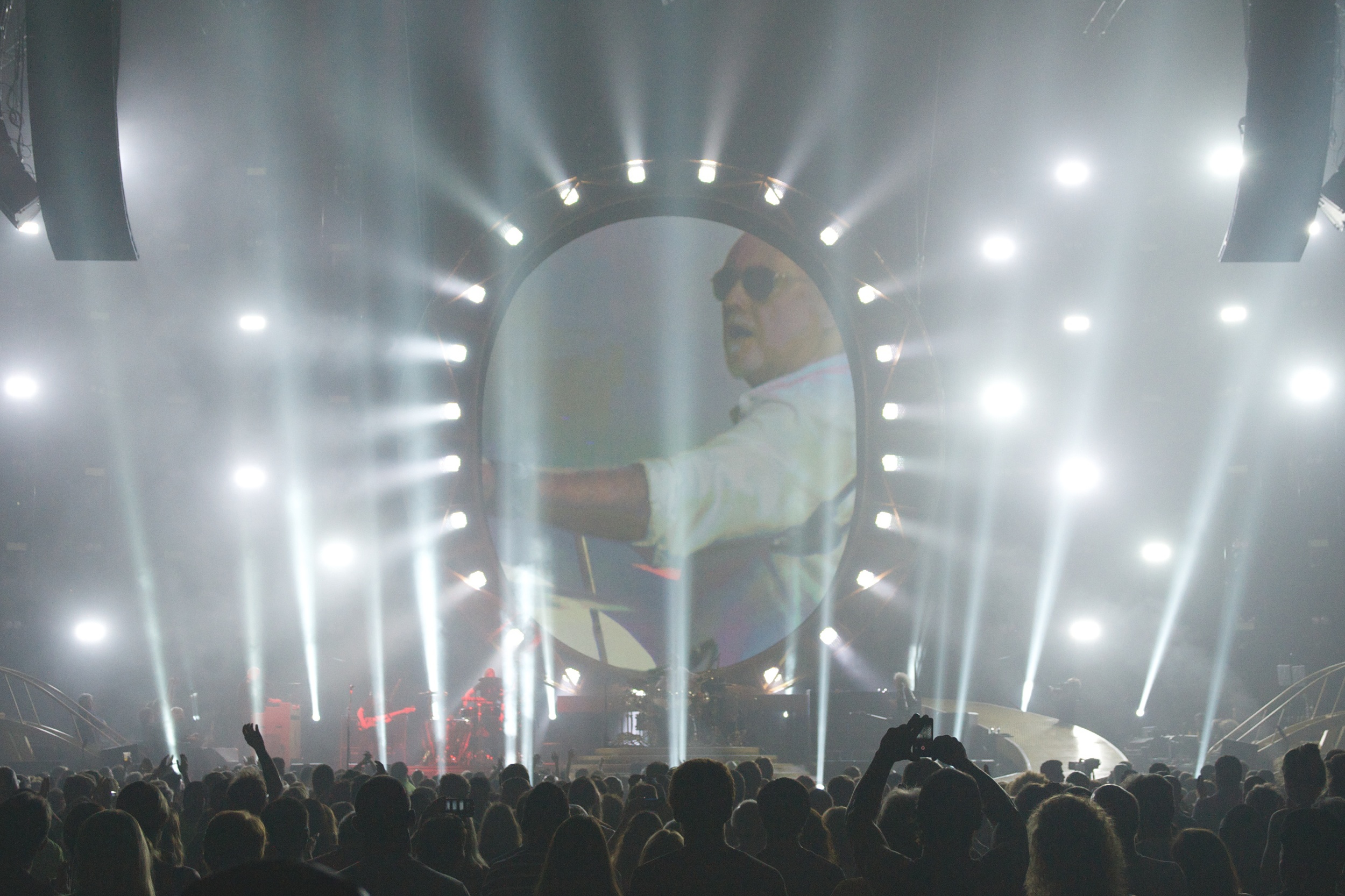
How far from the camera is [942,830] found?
212 cm

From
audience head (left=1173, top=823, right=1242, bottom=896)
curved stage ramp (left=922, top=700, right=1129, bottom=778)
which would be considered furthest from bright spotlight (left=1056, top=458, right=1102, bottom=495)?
audience head (left=1173, top=823, right=1242, bottom=896)

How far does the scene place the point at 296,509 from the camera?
43.4 feet

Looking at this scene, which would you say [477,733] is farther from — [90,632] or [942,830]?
[942,830]

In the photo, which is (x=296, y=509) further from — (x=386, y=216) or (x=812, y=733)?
(x=812, y=733)

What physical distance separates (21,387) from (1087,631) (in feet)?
49.6

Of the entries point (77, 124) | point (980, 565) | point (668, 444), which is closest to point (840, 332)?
point (668, 444)

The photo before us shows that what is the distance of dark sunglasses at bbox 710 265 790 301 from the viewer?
1309cm

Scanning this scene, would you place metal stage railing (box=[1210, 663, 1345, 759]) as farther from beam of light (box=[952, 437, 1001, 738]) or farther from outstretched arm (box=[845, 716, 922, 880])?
outstretched arm (box=[845, 716, 922, 880])

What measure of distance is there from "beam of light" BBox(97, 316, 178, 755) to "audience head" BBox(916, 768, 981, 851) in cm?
1385

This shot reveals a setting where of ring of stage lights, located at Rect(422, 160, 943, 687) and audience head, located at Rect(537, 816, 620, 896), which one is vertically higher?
ring of stage lights, located at Rect(422, 160, 943, 687)

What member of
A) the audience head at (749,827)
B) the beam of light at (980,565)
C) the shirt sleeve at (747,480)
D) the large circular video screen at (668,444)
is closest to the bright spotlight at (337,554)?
the large circular video screen at (668,444)

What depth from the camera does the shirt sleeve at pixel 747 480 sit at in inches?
496

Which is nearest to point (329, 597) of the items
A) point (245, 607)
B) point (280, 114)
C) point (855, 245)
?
point (245, 607)

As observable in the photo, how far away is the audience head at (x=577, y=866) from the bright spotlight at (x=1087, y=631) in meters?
12.4
